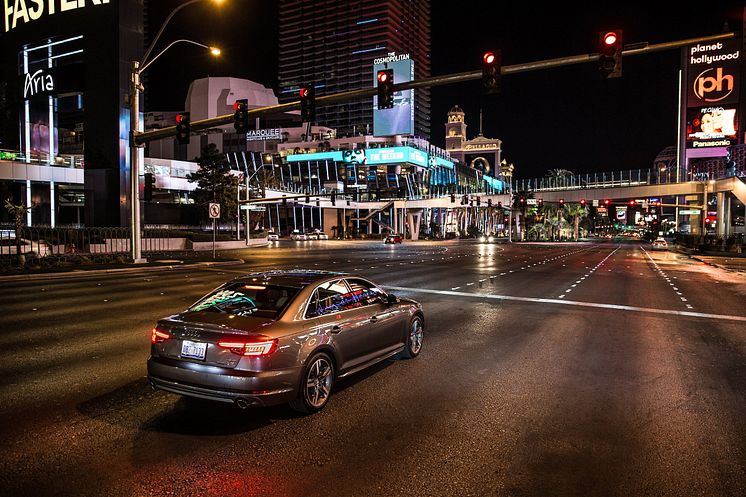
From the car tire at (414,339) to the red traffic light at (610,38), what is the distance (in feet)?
32.1

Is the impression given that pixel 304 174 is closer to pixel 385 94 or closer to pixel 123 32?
pixel 123 32

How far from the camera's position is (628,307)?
13.8 m

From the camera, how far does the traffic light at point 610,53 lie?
1316cm

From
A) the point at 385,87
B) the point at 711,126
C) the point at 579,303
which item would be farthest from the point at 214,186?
the point at 711,126

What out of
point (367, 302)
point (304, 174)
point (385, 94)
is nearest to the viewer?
point (367, 302)

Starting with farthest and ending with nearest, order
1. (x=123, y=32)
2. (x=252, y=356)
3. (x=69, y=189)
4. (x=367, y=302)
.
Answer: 1. (x=69, y=189)
2. (x=123, y=32)
3. (x=367, y=302)
4. (x=252, y=356)

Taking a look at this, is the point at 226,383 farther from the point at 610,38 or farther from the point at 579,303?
the point at 610,38

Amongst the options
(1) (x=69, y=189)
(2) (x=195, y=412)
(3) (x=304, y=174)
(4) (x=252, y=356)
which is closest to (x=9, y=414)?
(2) (x=195, y=412)

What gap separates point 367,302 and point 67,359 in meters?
4.85

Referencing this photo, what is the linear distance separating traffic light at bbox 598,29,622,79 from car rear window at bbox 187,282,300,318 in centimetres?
1135

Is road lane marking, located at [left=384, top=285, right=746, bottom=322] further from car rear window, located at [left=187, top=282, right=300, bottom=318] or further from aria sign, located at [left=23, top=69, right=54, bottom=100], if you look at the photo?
aria sign, located at [left=23, top=69, right=54, bottom=100]

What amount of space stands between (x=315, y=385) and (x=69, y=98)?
54.8m

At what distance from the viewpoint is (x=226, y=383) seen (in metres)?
5.11

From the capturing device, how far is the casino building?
99.2ft
